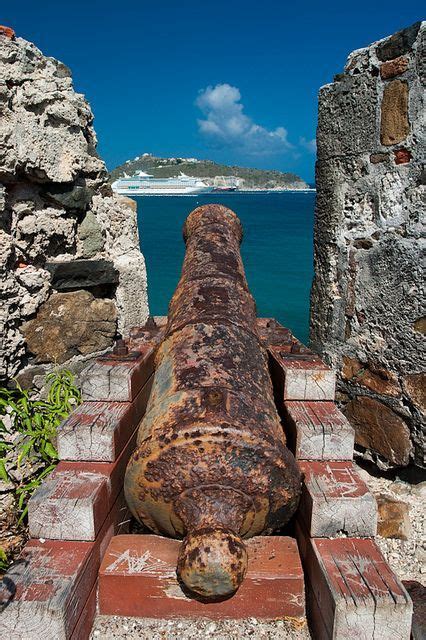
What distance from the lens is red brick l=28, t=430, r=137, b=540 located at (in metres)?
1.68

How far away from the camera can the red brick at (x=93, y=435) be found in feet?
6.33

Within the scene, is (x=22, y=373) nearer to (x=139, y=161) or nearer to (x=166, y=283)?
(x=166, y=283)

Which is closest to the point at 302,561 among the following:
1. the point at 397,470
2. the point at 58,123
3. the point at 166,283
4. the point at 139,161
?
the point at 397,470

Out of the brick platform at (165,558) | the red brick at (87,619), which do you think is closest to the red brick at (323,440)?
the brick platform at (165,558)

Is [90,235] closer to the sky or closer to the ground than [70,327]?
closer to the sky

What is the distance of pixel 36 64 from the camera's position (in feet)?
10.0

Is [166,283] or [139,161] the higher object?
[139,161]

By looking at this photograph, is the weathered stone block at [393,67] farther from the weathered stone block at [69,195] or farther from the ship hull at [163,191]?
the ship hull at [163,191]

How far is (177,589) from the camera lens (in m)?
1.70

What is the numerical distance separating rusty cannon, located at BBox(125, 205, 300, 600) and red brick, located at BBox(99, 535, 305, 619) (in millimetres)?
88

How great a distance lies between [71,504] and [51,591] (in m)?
0.26

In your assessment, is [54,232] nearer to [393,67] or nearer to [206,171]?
[393,67]

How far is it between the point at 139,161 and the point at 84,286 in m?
141

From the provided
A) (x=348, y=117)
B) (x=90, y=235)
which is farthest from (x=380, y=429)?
(x=90, y=235)
